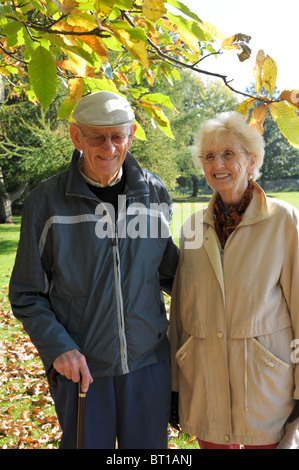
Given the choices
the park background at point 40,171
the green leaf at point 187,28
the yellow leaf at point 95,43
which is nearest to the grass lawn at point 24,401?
the park background at point 40,171

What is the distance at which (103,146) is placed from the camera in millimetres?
2219

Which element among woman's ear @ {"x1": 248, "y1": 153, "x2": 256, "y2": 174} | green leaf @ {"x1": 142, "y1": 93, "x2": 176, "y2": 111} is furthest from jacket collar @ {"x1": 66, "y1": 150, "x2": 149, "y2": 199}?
woman's ear @ {"x1": 248, "y1": 153, "x2": 256, "y2": 174}

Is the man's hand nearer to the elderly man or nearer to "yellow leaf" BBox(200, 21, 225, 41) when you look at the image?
the elderly man

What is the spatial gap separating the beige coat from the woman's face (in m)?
0.13

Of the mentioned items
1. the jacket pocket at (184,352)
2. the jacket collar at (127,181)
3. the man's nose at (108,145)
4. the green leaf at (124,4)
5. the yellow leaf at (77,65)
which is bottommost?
the jacket pocket at (184,352)

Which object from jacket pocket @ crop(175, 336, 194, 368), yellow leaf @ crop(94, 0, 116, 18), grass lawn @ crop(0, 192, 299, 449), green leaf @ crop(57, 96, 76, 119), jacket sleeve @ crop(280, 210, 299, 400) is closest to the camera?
yellow leaf @ crop(94, 0, 116, 18)

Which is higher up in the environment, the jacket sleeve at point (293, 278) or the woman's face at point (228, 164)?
the woman's face at point (228, 164)

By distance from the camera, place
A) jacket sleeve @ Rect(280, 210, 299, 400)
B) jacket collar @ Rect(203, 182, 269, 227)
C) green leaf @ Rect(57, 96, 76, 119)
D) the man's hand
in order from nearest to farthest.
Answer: green leaf @ Rect(57, 96, 76, 119)
the man's hand
jacket sleeve @ Rect(280, 210, 299, 400)
jacket collar @ Rect(203, 182, 269, 227)

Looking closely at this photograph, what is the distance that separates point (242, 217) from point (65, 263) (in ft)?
3.00

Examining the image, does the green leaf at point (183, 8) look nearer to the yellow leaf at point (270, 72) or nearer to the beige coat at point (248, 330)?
the yellow leaf at point (270, 72)

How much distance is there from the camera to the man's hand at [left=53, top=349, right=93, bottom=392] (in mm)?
2039

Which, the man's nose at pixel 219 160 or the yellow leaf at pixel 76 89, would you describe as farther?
the man's nose at pixel 219 160

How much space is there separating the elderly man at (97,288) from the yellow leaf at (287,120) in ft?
2.43

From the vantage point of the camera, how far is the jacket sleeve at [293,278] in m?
2.15
